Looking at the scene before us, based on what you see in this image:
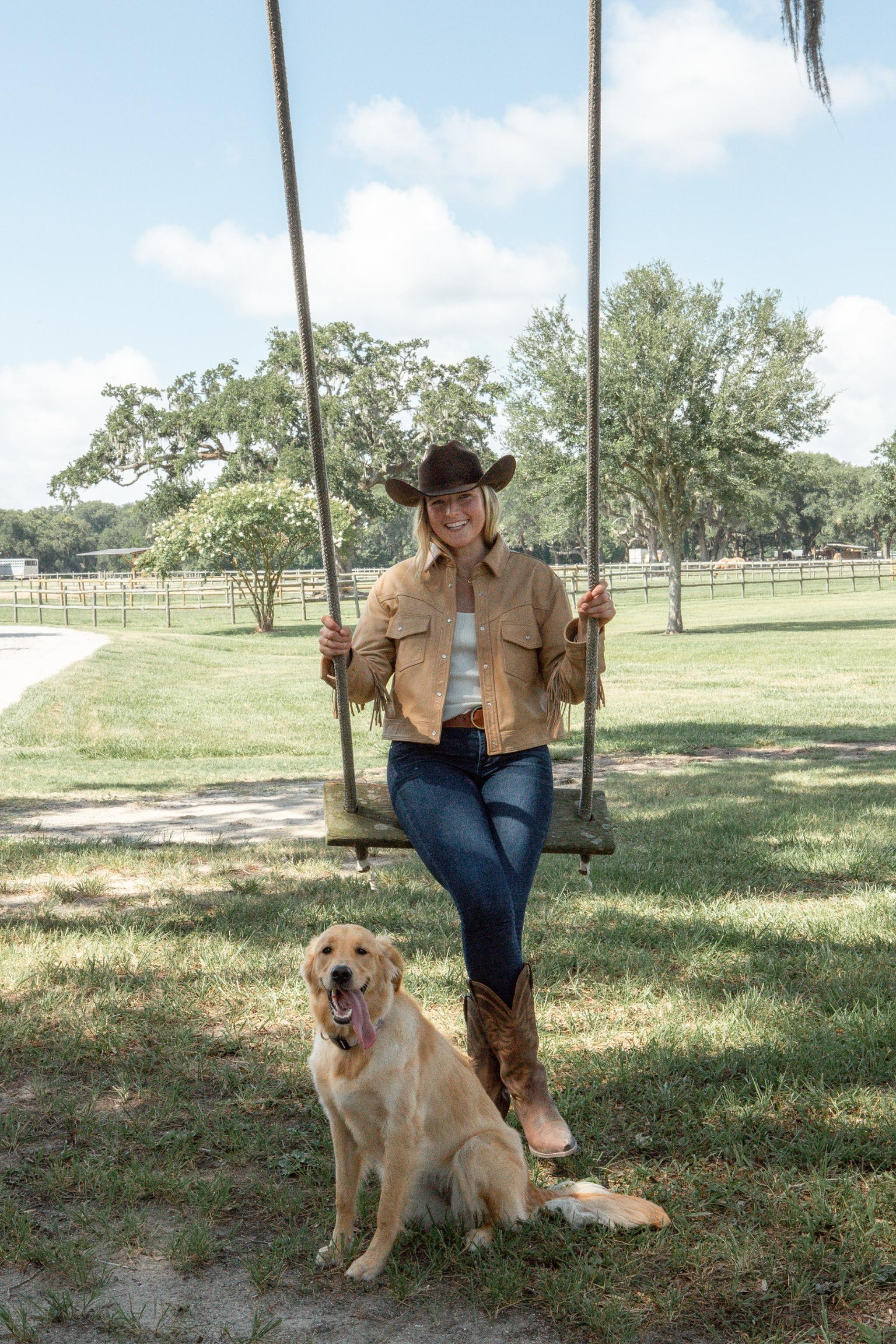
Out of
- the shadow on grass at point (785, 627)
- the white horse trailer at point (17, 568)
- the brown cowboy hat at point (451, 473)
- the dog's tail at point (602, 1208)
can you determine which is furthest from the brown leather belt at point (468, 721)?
the white horse trailer at point (17, 568)

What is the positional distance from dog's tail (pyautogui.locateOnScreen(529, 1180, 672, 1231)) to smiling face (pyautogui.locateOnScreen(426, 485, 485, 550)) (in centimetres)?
194

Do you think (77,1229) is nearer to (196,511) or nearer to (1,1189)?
(1,1189)

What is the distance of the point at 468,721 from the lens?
12.1ft

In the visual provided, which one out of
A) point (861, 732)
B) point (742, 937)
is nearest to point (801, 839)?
point (742, 937)

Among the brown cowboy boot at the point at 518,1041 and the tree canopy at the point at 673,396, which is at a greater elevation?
the tree canopy at the point at 673,396

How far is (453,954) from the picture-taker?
4.80 m

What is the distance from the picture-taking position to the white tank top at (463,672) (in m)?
3.69

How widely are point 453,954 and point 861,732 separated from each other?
8.86 m

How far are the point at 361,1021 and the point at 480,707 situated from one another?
1280 mm

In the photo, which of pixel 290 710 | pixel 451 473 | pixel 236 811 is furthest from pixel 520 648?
pixel 290 710

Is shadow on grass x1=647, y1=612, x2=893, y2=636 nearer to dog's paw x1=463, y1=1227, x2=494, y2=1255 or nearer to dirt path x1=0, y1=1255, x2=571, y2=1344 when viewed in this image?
dog's paw x1=463, y1=1227, x2=494, y2=1255

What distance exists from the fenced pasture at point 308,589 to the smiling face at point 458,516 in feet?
107

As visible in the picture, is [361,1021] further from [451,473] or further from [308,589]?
[308,589]

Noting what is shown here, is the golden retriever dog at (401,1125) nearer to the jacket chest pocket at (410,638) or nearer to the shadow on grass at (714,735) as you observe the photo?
the jacket chest pocket at (410,638)
